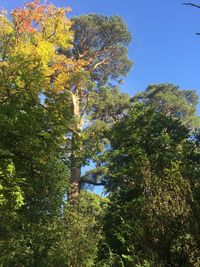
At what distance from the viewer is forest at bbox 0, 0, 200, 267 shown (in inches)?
288

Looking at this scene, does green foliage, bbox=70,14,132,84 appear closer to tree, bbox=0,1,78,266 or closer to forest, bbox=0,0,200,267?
forest, bbox=0,0,200,267

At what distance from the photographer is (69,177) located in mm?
15227

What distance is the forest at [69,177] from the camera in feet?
24.0

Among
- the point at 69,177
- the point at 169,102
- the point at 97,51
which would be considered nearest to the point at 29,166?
the point at 69,177

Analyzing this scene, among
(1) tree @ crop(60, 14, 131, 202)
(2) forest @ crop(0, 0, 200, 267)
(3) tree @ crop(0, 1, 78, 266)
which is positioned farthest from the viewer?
(1) tree @ crop(60, 14, 131, 202)

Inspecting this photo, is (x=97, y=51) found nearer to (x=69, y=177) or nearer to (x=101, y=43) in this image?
(x=101, y=43)

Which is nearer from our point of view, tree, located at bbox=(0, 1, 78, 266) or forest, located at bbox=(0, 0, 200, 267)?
forest, located at bbox=(0, 0, 200, 267)

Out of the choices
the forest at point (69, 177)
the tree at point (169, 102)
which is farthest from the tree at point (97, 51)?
the tree at point (169, 102)

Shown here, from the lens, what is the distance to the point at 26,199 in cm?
1330

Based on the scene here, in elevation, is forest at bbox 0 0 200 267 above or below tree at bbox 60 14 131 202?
below

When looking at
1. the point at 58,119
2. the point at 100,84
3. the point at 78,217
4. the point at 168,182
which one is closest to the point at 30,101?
the point at 58,119

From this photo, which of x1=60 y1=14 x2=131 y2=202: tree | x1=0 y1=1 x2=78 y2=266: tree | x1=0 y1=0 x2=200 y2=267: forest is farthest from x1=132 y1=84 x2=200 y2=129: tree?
x1=0 y1=1 x2=78 y2=266: tree

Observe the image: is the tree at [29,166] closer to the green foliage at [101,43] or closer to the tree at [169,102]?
the green foliage at [101,43]

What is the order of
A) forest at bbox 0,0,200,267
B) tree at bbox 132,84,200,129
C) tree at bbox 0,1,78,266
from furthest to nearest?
tree at bbox 132,84,200,129 → tree at bbox 0,1,78,266 → forest at bbox 0,0,200,267
